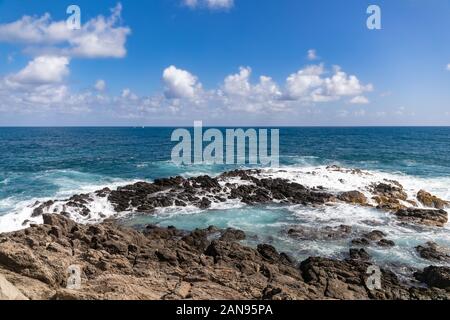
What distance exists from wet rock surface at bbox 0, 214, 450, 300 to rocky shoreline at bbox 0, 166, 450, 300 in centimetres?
4

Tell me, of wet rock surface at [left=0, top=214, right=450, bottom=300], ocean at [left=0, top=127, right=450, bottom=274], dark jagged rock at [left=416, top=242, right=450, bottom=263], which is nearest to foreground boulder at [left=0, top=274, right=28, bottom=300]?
wet rock surface at [left=0, top=214, right=450, bottom=300]

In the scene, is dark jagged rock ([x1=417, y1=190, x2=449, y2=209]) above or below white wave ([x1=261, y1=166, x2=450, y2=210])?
below

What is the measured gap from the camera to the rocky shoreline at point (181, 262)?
1170cm

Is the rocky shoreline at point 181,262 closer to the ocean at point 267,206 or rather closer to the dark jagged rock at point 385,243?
the dark jagged rock at point 385,243

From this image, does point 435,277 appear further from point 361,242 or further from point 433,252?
point 361,242

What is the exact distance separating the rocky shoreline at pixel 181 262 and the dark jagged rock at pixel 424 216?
0.08 m

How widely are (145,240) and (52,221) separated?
20.0 ft

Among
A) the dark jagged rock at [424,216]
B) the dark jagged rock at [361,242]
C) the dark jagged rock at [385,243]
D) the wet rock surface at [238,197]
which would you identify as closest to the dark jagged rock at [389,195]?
the wet rock surface at [238,197]

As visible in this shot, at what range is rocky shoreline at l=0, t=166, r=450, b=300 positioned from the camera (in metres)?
11.7

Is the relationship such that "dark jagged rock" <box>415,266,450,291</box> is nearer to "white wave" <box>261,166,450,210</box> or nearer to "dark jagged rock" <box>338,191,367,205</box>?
"dark jagged rock" <box>338,191,367,205</box>

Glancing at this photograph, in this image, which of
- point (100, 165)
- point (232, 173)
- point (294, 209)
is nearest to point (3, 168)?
point (100, 165)

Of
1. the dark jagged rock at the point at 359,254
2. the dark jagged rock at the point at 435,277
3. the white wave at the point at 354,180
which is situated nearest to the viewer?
the dark jagged rock at the point at 435,277
